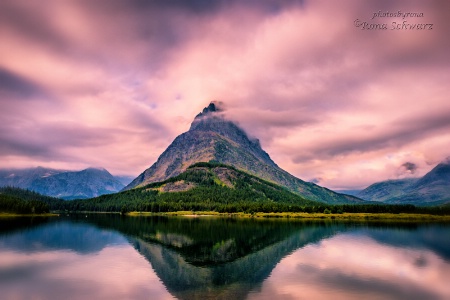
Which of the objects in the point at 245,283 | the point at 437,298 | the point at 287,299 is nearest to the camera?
the point at 287,299

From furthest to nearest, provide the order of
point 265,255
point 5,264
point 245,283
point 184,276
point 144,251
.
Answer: point 144,251, point 265,255, point 5,264, point 184,276, point 245,283

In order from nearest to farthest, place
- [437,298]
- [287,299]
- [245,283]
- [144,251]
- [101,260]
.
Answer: [287,299] < [437,298] < [245,283] < [101,260] < [144,251]

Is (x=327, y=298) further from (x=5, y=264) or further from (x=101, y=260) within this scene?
(x=5, y=264)

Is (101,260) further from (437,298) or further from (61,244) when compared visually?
(437,298)

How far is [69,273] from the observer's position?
58688 millimetres

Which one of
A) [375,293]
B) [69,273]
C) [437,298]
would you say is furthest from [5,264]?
[437,298]

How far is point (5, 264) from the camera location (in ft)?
213

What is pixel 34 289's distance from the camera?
47.5m

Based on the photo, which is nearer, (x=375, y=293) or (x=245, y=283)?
(x=375, y=293)

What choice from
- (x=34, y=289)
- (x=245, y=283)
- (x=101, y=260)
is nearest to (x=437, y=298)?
(x=245, y=283)

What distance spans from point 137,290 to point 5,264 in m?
37.4

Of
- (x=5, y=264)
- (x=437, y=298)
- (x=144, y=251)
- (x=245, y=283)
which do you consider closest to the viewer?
(x=437, y=298)

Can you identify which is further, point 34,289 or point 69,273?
point 69,273

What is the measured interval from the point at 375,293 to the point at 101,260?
57.8m
